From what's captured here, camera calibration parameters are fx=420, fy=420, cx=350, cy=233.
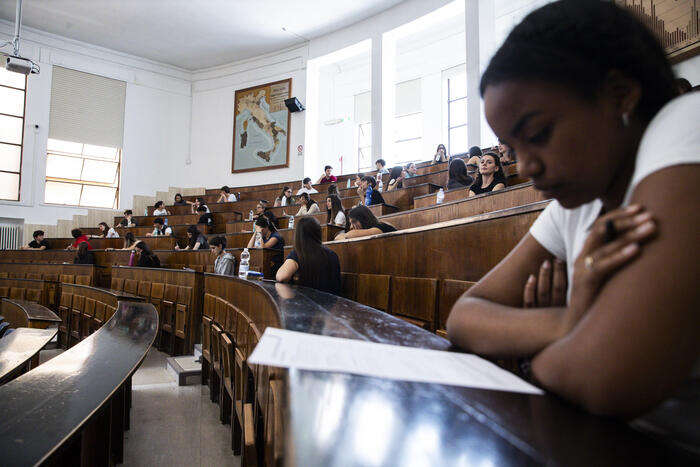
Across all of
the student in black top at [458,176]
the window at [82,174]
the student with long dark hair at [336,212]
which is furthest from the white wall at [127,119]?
the student in black top at [458,176]

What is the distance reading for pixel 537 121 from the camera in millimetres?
480

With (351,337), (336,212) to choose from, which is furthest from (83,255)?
(351,337)

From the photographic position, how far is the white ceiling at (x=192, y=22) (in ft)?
25.4

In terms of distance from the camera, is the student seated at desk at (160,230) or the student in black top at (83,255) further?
the student seated at desk at (160,230)

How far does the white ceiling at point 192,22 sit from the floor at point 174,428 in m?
7.16

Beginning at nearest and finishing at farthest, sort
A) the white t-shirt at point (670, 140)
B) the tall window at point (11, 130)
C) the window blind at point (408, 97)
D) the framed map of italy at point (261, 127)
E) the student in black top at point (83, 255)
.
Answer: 1. the white t-shirt at point (670, 140)
2. the student in black top at point (83, 255)
3. the tall window at point (11, 130)
4. the framed map of italy at point (261, 127)
5. the window blind at point (408, 97)

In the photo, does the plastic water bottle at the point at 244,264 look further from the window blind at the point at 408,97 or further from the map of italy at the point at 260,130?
the window blind at the point at 408,97

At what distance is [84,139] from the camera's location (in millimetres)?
8531

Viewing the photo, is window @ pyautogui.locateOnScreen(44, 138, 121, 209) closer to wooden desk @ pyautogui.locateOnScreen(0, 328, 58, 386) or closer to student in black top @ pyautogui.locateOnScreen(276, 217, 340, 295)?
wooden desk @ pyautogui.locateOnScreen(0, 328, 58, 386)

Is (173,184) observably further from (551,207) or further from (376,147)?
(551,207)

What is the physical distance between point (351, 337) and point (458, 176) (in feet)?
10.6

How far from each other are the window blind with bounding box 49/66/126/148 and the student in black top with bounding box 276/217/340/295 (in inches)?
332

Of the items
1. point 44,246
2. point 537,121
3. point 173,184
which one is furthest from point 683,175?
point 173,184

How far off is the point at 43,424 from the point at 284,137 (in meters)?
8.61
